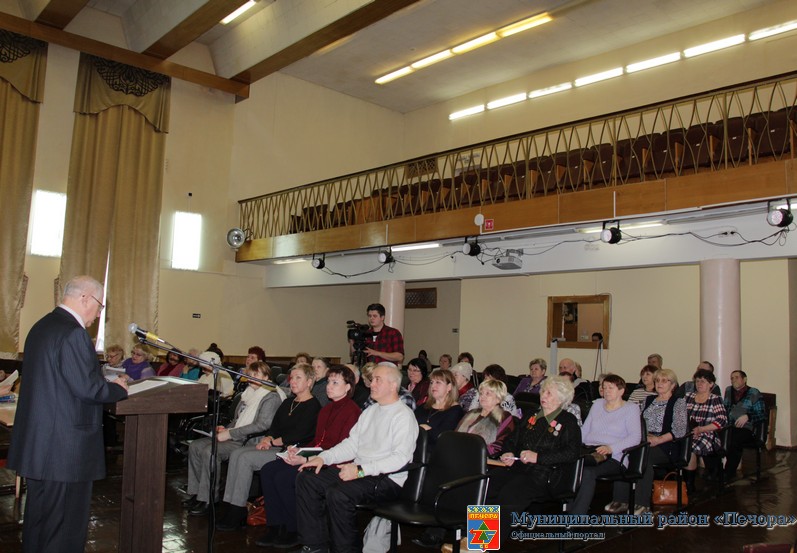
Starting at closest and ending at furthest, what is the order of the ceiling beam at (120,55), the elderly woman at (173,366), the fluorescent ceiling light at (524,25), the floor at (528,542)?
the floor at (528,542) → the elderly woman at (173,366) → the ceiling beam at (120,55) → the fluorescent ceiling light at (524,25)

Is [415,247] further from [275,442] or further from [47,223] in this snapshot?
[47,223]

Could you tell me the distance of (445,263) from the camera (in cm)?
1048

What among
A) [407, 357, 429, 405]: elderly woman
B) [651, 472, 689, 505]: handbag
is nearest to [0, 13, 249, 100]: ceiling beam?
[407, 357, 429, 405]: elderly woman

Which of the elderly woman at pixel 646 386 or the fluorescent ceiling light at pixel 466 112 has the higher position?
the fluorescent ceiling light at pixel 466 112

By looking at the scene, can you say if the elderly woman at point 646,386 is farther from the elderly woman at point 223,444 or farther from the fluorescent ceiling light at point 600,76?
the fluorescent ceiling light at point 600,76

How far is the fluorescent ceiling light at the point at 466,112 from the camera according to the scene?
47.3ft

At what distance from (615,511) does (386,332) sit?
2557mm

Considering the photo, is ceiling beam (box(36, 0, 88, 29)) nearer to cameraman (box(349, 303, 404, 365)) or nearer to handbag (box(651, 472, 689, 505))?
cameraman (box(349, 303, 404, 365))

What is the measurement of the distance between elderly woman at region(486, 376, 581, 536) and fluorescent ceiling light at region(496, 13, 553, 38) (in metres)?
8.54

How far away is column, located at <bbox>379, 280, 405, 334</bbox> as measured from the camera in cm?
1127

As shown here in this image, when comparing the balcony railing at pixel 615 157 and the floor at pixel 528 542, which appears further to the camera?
the balcony railing at pixel 615 157

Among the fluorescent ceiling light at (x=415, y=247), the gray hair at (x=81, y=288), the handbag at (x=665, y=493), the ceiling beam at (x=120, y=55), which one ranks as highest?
the ceiling beam at (x=120, y=55)

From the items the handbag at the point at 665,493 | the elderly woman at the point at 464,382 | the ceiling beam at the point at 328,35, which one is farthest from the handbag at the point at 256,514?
the ceiling beam at the point at 328,35

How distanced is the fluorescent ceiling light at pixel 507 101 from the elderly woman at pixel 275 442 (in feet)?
34.1
